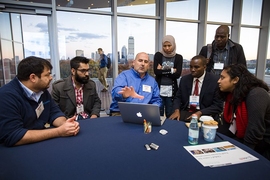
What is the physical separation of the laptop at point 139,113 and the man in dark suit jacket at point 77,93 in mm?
876

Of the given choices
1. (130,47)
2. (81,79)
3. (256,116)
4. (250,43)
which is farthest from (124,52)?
(250,43)

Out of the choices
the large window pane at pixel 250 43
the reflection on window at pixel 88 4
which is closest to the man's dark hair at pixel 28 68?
the reflection on window at pixel 88 4

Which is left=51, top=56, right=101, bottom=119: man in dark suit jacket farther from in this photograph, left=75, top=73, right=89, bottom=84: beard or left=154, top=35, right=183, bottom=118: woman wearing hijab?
left=154, top=35, right=183, bottom=118: woman wearing hijab

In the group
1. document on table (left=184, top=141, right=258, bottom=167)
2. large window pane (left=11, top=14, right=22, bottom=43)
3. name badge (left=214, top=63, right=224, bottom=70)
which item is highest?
large window pane (left=11, top=14, right=22, bottom=43)

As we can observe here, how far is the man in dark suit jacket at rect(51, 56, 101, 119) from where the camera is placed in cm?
227

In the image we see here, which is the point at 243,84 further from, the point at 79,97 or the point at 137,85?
the point at 79,97

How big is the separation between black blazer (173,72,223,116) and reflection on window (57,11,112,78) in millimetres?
2265

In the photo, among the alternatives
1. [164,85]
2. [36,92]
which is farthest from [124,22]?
[36,92]

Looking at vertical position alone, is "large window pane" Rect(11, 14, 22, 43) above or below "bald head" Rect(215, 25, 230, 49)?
above

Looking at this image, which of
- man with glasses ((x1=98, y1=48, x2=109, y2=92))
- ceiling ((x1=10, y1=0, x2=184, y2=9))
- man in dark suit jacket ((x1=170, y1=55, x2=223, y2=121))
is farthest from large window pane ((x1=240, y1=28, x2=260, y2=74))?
man with glasses ((x1=98, y1=48, x2=109, y2=92))

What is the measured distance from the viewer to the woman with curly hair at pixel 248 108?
4.81 ft

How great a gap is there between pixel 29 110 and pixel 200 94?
76.4 inches

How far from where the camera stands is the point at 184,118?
231 centimetres

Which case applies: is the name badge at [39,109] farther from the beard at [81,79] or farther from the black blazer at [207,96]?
the black blazer at [207,96]
